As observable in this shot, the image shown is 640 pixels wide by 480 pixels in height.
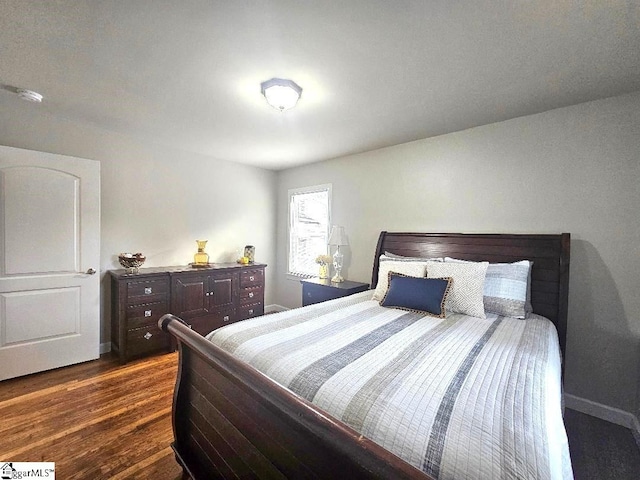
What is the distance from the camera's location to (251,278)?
12.8 feet

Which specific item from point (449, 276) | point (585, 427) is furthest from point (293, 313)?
point (585, 427)

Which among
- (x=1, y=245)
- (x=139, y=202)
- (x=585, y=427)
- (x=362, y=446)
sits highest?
(x=139, y=202)

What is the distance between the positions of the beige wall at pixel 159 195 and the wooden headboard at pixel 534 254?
268 centimetres

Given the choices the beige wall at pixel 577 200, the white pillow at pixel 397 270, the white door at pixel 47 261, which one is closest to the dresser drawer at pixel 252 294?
the white door at pixel 47 261

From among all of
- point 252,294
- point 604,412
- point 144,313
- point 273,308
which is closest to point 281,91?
point 144,313

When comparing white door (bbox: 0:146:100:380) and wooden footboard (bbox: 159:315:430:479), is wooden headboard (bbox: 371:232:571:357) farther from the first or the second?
white door (bbox: 0:146:100:380)

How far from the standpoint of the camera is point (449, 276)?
86.6 inches

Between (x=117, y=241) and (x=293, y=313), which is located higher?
(x=117, y=241)

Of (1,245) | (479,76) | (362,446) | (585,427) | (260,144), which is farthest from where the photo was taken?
(260,144)

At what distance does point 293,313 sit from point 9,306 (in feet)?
8.49

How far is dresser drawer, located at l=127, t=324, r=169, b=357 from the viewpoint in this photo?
114 inches

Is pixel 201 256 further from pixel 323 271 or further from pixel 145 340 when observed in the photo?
pixel 323 271

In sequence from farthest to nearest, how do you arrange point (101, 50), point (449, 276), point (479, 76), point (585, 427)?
1. point (449, 276)
2. point (585, 427)
3. point (479, 76)
4. point (101, 50)

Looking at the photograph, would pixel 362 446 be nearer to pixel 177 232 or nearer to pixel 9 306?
pixel 9 306
